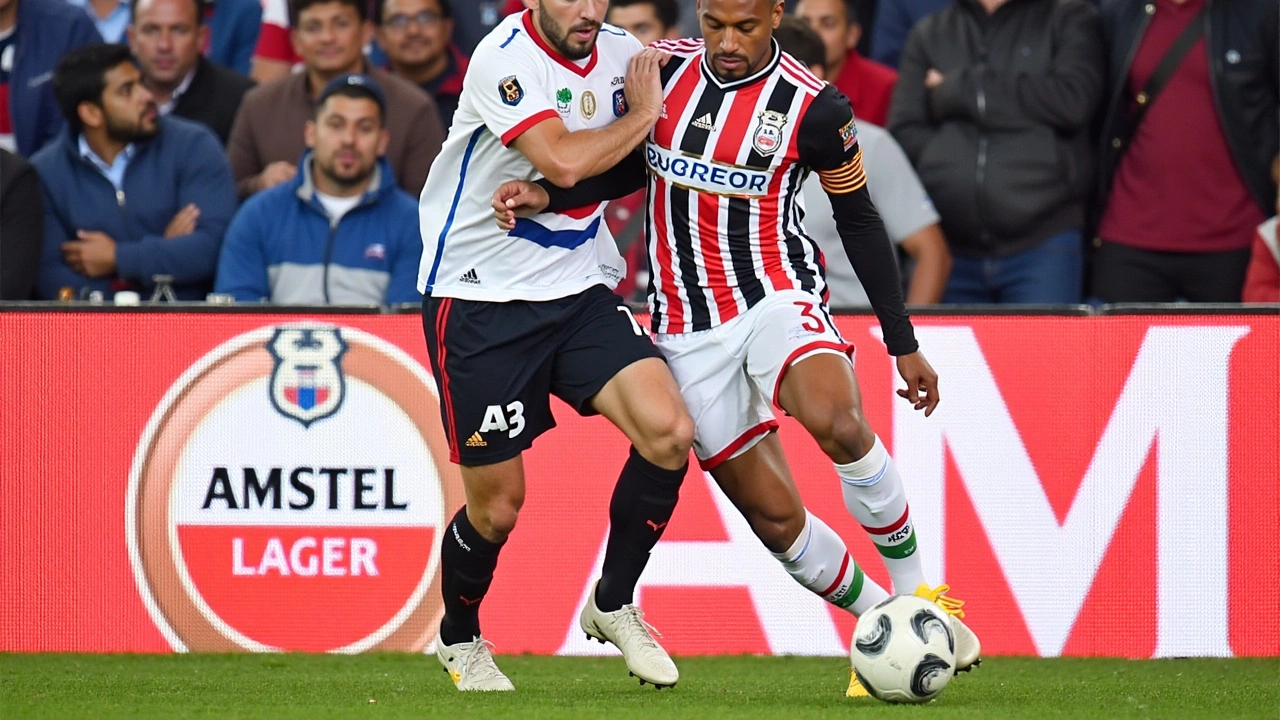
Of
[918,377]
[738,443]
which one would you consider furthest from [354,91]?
[918,377]

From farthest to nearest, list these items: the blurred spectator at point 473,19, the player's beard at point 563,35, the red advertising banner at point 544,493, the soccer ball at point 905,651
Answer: the blurred spectator at point 473,19 → the red advertising banner at point 544,493 → the player's beard at point 563,35 → the soccer ball at point 905,651

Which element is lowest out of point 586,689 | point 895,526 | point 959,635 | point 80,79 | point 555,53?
point 586,689

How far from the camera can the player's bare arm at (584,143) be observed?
509cm

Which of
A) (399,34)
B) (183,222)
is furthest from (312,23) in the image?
(183,222)

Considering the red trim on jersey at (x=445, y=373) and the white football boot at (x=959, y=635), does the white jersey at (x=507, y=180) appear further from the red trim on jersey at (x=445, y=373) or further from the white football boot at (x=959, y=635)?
the white football boot at (x=959, y=635)

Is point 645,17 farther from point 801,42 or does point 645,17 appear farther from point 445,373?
point 445,373

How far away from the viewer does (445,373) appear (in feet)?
17.9

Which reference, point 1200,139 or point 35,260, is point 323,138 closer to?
point 35,260

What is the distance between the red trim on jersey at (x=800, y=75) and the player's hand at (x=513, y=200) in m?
0.89

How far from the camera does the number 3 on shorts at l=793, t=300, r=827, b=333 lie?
5.33 meters

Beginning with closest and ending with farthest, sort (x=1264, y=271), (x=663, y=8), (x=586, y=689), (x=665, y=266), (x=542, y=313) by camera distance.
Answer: (x=542, y=313) < (x=665, y=266) < (x=586, y=689) < (x=1264, y=271) < (x=663, y=8)

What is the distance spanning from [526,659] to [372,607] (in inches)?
26.6

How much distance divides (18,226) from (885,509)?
451 centimetres

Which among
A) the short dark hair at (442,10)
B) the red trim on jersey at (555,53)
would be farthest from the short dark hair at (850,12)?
the red trim on jersey at (555,53)
